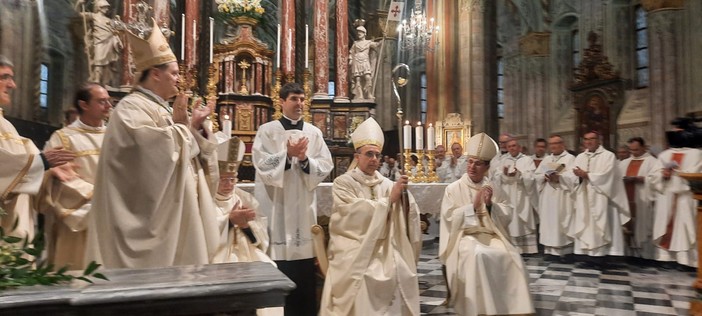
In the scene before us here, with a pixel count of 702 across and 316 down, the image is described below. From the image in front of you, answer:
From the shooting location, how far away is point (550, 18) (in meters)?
18.9

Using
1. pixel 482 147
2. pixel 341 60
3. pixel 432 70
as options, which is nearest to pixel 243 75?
pixel 341 60

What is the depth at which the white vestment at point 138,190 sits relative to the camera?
246 cm

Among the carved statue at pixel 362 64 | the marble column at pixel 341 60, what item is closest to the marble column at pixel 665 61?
the carved statue at pixel 362 64

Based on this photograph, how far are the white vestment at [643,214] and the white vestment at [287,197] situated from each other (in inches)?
233

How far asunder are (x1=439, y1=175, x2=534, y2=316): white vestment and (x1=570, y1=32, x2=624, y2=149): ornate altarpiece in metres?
12.6

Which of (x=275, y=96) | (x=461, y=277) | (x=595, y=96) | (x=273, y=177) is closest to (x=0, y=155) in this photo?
(x=273, y=177)

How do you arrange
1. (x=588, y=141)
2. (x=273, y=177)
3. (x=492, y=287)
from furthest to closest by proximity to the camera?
1. (x=588, y=141)
2. (x=492, y=287)
3. (x=273, y=177)

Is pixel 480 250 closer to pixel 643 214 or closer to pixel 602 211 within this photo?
pixel 602 211

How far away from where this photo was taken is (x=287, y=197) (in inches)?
164

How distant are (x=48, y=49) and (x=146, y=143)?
63.2 feet

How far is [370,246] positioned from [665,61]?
40.0 ft

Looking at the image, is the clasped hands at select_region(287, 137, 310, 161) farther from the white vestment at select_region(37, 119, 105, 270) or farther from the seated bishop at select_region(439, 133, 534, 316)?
the seated bishop at select_region(439, 133, 534, 316)

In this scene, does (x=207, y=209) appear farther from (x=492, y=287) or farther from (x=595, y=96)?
(x=595, y=96)

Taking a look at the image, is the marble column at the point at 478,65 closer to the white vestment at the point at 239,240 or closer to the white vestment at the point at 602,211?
the white vestment at the point at 602,211
